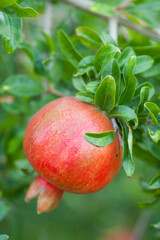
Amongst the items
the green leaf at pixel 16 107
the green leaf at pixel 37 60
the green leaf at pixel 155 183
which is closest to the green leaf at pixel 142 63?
the green leaf at pixel 155 183

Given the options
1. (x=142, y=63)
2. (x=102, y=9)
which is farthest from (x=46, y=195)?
(x=102, y=9)

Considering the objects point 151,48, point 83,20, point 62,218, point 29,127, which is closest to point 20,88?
point 29,127

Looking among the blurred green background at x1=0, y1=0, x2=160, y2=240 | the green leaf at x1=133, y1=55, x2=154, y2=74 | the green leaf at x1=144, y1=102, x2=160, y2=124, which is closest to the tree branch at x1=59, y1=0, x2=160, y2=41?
the blurred green background at x1=0, y1=0, x2=160, y2=240

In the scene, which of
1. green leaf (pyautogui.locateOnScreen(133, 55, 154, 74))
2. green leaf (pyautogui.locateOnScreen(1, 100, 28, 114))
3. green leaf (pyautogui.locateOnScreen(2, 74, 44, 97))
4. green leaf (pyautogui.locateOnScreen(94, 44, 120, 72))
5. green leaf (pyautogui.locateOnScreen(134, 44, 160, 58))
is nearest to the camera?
green leaf (pyautogui.locateOnScreen(94, 44, 120, 72))

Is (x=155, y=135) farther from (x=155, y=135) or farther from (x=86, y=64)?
(x=86, y=64)

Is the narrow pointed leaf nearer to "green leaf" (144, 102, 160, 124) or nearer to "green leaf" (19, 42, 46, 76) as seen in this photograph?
"green leaf" (144, 102, 160, 124)

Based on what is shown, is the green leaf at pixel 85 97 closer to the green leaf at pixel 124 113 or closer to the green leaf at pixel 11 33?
the green leaf at pixel 124 113
